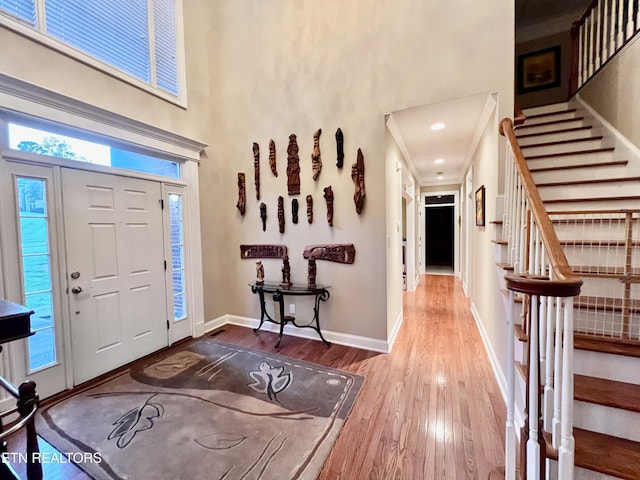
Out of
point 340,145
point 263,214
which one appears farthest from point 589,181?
point 263,214

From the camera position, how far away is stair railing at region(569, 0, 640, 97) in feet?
8.76

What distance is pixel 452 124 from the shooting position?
3119mm

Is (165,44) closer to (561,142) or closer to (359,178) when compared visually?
(359,178)

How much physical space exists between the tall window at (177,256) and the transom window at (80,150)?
1.23 feet

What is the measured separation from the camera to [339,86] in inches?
119

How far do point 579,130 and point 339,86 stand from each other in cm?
294

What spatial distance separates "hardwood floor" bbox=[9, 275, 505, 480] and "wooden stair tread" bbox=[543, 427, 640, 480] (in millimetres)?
443

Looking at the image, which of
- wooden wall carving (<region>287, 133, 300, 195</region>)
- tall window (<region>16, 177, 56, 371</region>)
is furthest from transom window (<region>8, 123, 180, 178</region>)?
wooden wall carving (<region>287, 133, 300, 195</region>)

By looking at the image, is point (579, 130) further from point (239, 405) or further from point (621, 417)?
point (239, 405)

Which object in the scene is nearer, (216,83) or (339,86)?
(339,86)

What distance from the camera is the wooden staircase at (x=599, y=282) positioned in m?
1.30

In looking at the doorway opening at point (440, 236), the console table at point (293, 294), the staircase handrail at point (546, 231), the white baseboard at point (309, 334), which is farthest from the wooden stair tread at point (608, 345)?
the doorway opening at point (440, 236)

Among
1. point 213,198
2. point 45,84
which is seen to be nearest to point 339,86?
point 213,198

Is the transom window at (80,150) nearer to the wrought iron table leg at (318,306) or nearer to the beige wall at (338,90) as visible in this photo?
the beige wall at (338,90)
